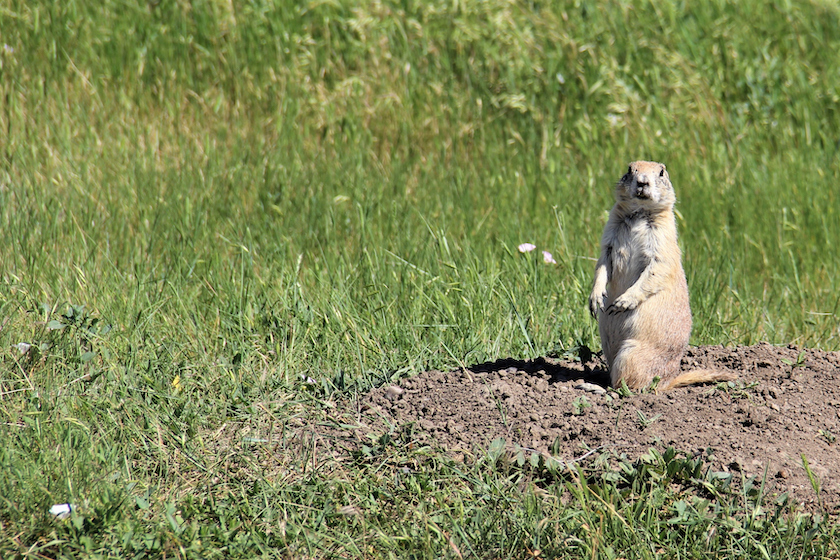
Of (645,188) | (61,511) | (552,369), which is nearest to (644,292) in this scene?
(645,188)

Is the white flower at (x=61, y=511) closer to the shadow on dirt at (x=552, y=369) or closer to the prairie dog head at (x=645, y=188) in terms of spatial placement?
the shadow on dirt at (x=552, y=369)

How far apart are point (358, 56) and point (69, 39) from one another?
221 cm

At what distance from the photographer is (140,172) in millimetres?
5656

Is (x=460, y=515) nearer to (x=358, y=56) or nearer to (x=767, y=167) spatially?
(x=767, y=167)

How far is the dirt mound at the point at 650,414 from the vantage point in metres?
3.15

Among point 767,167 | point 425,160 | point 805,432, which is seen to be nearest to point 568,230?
point 425,160

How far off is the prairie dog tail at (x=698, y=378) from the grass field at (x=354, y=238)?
2.16 feet

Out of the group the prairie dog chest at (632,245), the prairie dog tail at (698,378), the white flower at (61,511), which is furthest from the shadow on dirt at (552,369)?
the white flower at (61,511)

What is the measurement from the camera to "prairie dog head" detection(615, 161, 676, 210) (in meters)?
3.57

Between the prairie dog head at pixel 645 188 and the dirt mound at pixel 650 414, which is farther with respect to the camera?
the prairie dog head at pixel 645 188

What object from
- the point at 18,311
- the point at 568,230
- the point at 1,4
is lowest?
the point at 18,311

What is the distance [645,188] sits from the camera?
356 cm

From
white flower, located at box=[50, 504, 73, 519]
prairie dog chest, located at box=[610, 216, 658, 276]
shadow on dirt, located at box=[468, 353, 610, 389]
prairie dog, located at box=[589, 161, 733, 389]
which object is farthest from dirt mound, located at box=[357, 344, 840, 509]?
white flower, located at box=[50, 504, 73, 519]

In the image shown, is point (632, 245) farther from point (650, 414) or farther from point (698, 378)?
point (650, 414)
